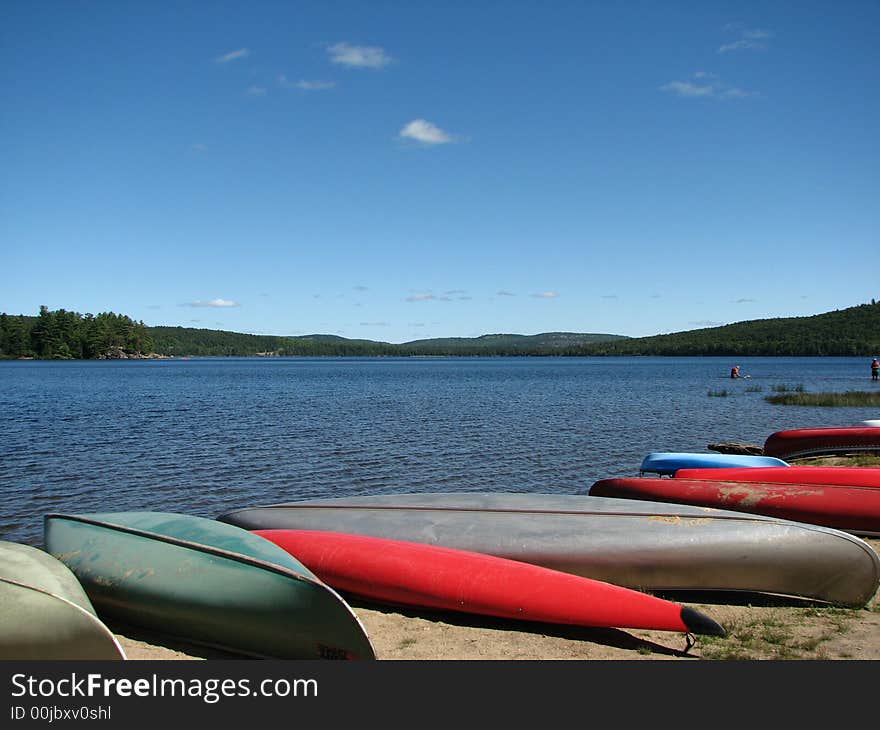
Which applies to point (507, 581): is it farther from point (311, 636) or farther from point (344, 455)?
point (344, 455)

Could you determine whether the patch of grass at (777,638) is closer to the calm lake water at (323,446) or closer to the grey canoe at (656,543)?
the grey canoe at (656,543)

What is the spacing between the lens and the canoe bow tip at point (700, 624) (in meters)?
4.87

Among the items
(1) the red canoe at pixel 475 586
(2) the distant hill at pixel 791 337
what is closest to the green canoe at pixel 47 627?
(1) the red canoe at pixel 475 586

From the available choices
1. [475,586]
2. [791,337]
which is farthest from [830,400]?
[791,337]

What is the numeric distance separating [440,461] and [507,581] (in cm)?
1033

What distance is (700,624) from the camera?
193 inches

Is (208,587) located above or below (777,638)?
above

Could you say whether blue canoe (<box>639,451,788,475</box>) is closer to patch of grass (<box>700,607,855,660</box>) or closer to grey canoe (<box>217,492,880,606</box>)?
grey canoe (<box>217,492,880,606</box>)

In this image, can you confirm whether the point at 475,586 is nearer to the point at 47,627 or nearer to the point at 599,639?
the point at 599,639

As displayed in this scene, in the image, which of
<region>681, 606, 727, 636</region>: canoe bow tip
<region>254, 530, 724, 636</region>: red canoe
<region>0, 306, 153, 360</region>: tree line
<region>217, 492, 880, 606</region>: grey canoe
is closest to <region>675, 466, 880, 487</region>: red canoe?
<region>217, 492, 880, 606</region>: grey canoe

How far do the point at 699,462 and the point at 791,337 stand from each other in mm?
137569

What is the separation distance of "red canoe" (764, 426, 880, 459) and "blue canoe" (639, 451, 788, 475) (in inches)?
118

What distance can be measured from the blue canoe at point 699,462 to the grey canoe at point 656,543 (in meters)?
3.56

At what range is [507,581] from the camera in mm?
5539
